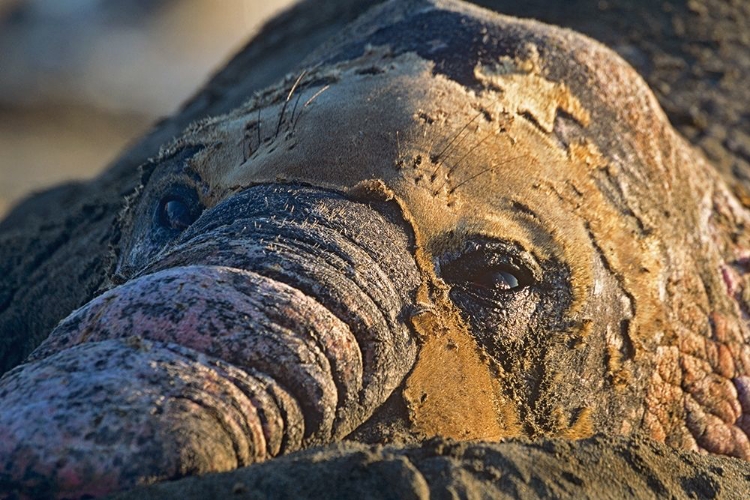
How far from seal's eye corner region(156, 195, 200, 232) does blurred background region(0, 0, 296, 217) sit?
12.2 m

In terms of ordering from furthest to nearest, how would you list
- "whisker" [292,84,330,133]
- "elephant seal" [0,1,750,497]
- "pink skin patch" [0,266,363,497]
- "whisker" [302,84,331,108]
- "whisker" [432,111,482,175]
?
"whisker" [302,84,331,108] < "whisker" [292,84,330,133] < "whisker" [432,111,482,175] < "elephant seal" [0,1,750,497] < "pink skin patch" [0,266,363,497]

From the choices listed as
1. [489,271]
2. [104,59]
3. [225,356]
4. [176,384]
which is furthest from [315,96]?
[104,59]

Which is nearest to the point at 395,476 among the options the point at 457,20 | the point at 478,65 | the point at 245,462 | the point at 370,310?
the point at 245,462

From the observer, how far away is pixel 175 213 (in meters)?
4.78

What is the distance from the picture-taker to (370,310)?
3.73 meters

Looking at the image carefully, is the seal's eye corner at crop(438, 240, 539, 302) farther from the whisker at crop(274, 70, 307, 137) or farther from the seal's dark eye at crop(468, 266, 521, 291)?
the whisker at crop(274, 70, 307, 137)

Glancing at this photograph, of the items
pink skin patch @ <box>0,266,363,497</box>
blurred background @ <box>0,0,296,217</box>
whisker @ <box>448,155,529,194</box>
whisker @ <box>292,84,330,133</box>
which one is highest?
blurred background @ <box>0,0,296,217</box>

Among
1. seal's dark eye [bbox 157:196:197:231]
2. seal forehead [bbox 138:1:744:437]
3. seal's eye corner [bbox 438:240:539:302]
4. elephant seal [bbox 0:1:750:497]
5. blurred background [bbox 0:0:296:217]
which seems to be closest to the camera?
elephant seal [bbox 0:1:750:497]

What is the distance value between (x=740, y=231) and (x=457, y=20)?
176cm

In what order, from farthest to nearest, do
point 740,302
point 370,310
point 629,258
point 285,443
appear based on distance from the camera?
1. point 740,302
2. point 629,258
3. point 370,310
4. point 285,443

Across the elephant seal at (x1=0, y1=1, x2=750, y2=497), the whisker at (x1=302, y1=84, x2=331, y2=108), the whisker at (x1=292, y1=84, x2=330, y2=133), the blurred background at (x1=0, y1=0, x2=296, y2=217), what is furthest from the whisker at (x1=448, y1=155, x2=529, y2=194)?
the blurred background at (x1=0, y1=0, x2=296, y2=217)

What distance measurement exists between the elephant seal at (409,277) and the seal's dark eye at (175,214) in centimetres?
1

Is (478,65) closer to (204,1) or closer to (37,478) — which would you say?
(37,478)

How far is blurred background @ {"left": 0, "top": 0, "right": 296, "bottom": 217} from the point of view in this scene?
56.6 ft
